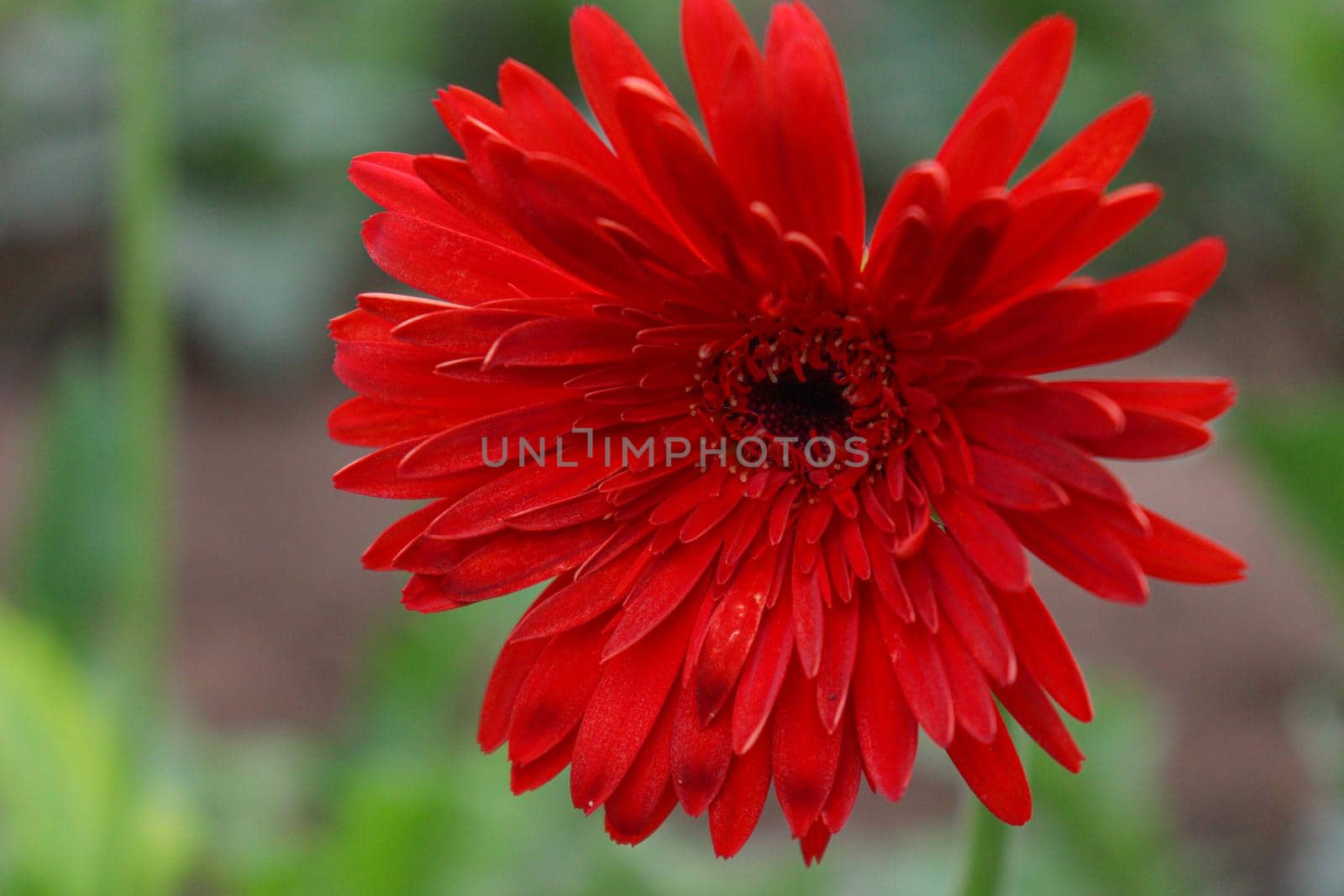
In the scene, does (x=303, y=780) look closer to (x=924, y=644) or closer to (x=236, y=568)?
(x=236, y=568)

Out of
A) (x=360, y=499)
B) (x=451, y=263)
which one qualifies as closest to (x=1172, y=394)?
(x=451, y=263)

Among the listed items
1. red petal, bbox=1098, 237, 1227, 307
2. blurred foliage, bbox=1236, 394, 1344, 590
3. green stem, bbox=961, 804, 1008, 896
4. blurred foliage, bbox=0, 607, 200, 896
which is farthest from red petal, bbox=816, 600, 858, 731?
blurred foliage, bbox=0, 607, 200, 896

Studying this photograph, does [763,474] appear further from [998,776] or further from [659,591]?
[998,776]

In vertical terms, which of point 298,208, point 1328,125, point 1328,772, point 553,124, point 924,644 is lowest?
point 1328,772

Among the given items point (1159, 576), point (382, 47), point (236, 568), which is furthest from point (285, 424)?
point (1159, 576)

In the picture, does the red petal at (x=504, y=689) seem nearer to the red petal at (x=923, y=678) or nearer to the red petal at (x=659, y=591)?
the red petal at (x=659, y=591)
